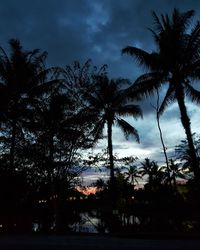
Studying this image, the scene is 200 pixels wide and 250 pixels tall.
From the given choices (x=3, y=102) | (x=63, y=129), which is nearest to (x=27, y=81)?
(x=3, y=102)

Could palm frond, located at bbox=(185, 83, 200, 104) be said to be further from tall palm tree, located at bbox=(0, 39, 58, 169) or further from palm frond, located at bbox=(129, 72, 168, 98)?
tall palm tree, located at bbox=(0, 39, 58, 169)

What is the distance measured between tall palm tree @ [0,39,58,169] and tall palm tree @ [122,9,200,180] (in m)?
6.96

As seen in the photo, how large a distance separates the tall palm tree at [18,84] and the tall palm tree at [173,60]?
6.96 m

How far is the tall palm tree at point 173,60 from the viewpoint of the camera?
21.2 m

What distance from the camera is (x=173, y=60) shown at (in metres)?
21.6

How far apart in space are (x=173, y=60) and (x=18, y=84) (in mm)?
11590

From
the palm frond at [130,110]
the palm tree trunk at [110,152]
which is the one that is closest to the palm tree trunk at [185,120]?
the palm tree trunk at [110,152]

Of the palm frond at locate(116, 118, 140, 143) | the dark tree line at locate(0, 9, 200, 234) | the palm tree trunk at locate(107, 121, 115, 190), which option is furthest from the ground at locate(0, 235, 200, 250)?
the palm frond at locate(116, 118, 140, 143)

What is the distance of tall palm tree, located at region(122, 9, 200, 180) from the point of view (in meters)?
21.2

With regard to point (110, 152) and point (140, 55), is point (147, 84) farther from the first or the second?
point (110, 152)

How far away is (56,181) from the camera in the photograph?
68.4 ft

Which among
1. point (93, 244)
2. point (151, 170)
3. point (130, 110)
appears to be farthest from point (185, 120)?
point (151, 170)

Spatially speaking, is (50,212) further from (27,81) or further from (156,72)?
(156,72)

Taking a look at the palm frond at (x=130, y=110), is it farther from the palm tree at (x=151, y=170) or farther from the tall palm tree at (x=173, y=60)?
the palm tree at (x=151, y=170)
